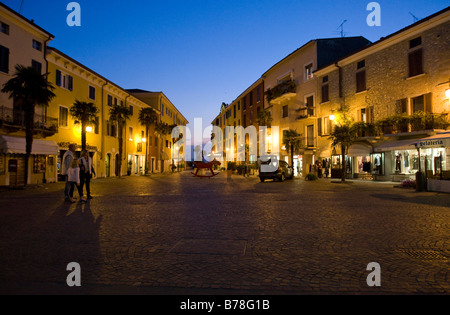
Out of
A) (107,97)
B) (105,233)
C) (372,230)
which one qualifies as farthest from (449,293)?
(107,97)

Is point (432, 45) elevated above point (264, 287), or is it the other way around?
point (432, 45)

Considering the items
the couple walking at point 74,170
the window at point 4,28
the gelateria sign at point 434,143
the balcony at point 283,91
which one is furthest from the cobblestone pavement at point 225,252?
the balcony at point 283,91

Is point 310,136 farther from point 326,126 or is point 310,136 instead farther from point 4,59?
point 4,59

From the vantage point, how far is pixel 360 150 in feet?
86.9

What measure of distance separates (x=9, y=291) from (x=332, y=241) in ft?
15.4

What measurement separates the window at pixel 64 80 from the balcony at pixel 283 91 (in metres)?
21.7

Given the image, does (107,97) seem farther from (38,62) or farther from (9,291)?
(9,291)

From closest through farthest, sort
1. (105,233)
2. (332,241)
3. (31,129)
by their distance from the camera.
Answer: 1. (332,241)
2. (105,233)
3. (31,129)

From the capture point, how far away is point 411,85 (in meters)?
21.9

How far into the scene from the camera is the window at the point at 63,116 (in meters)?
25.4

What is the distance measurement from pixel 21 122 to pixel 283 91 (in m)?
26.0

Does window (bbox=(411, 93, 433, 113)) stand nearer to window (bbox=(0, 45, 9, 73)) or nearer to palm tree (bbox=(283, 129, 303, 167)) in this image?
palm tree (bbox=(283, 129, 303, 167))

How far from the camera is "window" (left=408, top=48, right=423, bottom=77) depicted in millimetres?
21172
